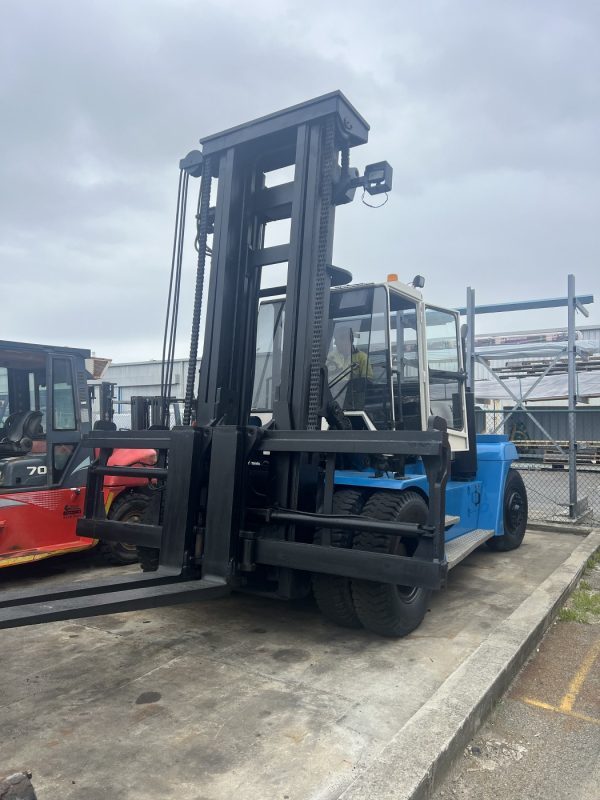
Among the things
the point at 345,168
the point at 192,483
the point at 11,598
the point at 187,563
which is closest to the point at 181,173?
the point at 345,168

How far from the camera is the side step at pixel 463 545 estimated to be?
4.74 meters

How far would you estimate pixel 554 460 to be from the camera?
624 inches

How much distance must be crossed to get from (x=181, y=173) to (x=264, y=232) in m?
0.81

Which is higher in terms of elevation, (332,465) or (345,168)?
(345,168)

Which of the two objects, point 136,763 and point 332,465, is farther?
point 332,465

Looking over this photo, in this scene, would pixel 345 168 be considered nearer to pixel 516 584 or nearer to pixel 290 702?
pixel 290 702

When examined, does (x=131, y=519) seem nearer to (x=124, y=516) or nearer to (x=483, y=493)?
(x=124, y=516)

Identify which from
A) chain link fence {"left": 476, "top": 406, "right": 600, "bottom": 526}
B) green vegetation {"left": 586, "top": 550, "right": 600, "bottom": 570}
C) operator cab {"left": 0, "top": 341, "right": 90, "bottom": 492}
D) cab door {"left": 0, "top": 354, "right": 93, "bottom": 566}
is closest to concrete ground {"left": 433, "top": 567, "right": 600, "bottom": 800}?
green vegetation {"left": 586, "top": 550, "right": 600, "bottom": 570}

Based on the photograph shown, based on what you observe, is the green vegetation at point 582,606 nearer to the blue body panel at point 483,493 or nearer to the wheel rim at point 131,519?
the blue body panel at point 483,493

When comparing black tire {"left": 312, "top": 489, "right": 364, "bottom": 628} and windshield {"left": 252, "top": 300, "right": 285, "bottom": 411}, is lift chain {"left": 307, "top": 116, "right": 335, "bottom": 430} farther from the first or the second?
windshield {"left": 252, "top": 300, "right": 285, "bottom": 411}

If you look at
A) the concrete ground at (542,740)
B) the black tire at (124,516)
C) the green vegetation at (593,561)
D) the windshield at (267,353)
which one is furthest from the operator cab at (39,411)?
the green vegetation at (593,561)

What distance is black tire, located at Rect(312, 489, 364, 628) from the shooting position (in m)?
4.04

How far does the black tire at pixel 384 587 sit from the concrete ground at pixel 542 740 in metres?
0.84

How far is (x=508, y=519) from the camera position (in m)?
7.24
